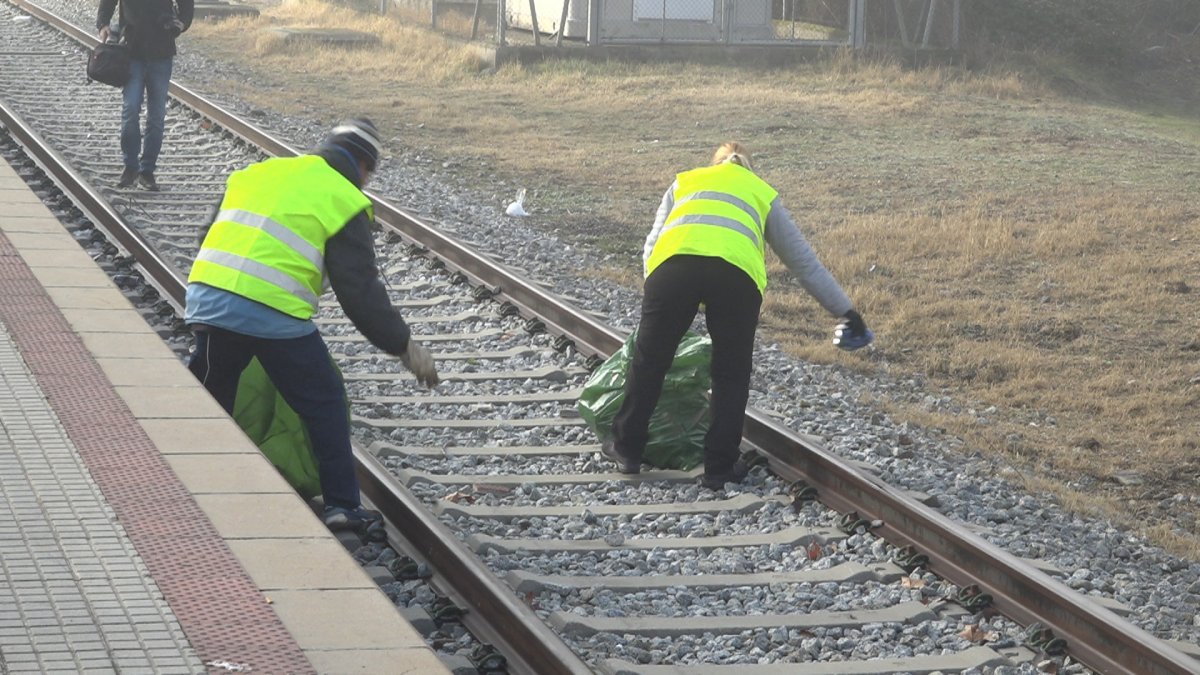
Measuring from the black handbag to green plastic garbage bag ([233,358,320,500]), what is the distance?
6.52 meters

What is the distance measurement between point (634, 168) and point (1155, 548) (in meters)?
10.7

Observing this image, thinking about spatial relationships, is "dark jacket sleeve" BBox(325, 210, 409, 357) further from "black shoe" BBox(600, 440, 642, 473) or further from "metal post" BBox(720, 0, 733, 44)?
"metal post" BBox(720, 0, 733, 44)

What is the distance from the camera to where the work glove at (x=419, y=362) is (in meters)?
6.63

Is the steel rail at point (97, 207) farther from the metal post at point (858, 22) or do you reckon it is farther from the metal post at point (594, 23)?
the metal post at point (858, 22)

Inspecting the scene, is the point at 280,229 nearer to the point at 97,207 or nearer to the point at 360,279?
the point at 360,279

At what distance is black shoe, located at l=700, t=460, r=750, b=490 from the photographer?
7.62 metres

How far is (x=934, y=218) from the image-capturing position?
49.0ft

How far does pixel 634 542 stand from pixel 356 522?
3.95 feet

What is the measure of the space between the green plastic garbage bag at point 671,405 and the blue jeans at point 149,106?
21.4 feet

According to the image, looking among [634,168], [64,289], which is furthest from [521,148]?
[64,289]

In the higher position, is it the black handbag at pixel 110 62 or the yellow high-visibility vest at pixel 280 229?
the black handbag at pixel 110 62

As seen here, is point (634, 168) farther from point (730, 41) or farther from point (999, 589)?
point (999, 589)

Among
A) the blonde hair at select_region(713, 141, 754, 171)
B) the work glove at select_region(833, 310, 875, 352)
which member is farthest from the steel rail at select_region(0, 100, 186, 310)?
the work glove at select_region(833, 310, 875, 352)

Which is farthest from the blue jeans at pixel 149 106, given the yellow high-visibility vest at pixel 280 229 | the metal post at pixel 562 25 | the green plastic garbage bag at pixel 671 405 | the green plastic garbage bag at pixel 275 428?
the metal post at pixel 562 25
